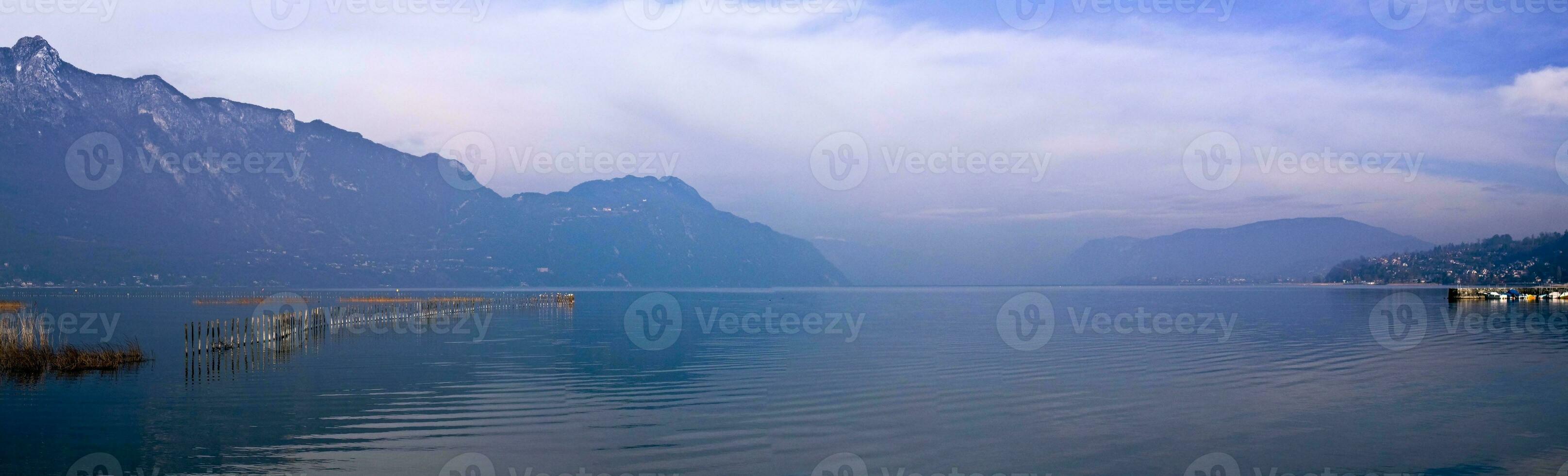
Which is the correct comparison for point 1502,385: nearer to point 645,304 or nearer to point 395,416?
point 395,416

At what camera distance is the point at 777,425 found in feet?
81.6

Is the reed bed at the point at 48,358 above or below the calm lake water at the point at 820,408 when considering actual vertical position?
above

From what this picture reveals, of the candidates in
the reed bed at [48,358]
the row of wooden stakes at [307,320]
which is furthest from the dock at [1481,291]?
the reed bed at [48,358]

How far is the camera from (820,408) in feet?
92.8

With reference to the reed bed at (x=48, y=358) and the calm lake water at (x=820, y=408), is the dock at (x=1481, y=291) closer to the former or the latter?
the calm lake water at (x=820, y=408)

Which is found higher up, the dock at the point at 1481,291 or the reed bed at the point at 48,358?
the reed bed at the point at 48,358

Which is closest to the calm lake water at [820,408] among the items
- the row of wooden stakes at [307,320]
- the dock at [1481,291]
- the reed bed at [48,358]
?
the reed bed at [48,358]

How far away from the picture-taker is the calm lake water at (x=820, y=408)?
813 inches

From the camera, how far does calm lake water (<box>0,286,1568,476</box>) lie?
2064 cm

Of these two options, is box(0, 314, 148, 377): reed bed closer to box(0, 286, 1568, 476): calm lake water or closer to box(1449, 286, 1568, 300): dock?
box(0, 286, 1568, 476): calm lake water

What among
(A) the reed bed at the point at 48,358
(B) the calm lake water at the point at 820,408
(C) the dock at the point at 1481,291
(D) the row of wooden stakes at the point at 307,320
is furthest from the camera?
(C) the dock at the point at 1481,291

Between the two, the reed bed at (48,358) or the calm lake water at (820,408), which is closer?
the calm lake water at (820,408)

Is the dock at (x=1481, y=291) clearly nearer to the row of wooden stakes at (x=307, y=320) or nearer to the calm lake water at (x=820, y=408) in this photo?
the calm lake water at (x=820, y=408)

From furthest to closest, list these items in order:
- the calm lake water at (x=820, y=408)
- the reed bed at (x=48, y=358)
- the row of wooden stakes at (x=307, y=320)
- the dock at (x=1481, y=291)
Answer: the dock at (x=1481, y=291), the row of wooden stakes at (x=307, y=320), the reed bed at (x=48, y=358), the calm lake water at (x=820, y=408)
